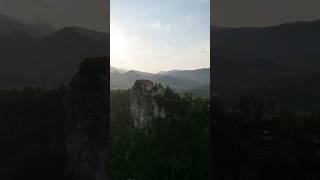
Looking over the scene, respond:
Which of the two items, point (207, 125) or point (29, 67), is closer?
point (29, 67)

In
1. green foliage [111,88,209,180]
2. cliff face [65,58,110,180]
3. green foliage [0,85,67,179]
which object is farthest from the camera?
green foliage [111,88,209,180]

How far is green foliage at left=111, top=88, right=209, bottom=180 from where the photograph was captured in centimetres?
494

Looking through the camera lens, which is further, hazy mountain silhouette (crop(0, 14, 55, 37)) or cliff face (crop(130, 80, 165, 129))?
cliff face (crop(130, 80, 165, 129))

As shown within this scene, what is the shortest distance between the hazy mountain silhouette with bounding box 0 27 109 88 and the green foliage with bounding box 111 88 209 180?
685mm

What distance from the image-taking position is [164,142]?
16.5 feet

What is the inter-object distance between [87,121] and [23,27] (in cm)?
117

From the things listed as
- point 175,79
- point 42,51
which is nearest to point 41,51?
point 42,51

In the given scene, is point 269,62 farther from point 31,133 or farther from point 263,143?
point 31,133

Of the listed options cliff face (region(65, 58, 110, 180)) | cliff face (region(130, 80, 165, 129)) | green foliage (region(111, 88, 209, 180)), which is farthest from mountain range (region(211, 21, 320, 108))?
cliff face (region(65, 58, 110, 180))

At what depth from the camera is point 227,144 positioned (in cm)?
469

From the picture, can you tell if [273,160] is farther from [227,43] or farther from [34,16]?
[34,16]

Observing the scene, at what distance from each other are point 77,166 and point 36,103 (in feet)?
2.55

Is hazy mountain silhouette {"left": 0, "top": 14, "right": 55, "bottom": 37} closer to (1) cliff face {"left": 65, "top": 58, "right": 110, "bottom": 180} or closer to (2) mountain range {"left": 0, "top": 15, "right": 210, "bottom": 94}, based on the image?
(2) mountain range {"left": 0, "top": 15, "right": 210, "bottom": 94}

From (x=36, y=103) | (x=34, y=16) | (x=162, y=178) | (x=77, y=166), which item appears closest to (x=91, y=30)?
(x=34, y=16)
